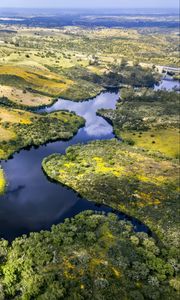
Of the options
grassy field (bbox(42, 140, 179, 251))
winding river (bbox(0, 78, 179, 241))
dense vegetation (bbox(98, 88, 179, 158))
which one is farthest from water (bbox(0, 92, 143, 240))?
dense vegetation (bbox(98, 88, 179, 158))

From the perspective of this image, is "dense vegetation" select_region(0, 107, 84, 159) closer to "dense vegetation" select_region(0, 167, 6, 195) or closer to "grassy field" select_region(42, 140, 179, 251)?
"dense vegetation" select_region(0, 167, 6, 195)

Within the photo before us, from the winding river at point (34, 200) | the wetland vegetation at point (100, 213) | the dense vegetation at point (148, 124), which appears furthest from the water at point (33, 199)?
the dense vegetation at point (148, 124)

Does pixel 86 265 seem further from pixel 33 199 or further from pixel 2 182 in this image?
pixel 2 182

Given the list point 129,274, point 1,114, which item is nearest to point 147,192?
point 129,274

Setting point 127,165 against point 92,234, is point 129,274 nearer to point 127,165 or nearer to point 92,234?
point 92,234

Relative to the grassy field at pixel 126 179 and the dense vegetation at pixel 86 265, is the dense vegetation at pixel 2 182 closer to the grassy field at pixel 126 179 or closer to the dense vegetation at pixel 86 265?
the grassy field at pixel 126 179

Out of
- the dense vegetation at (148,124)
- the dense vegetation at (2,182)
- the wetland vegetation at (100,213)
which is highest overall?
the dense vegetation at (2,182)

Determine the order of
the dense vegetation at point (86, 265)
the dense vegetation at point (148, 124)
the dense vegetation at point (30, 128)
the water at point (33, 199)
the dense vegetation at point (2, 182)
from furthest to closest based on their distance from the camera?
1. the dense vegetation at point (148, 124)
2. the dense vegetation at point (30, 128)
3. the dense vegetation at point (2, 182)
4. the water at point (33, 199)
5. the dense vegetation at point (86, 265)
